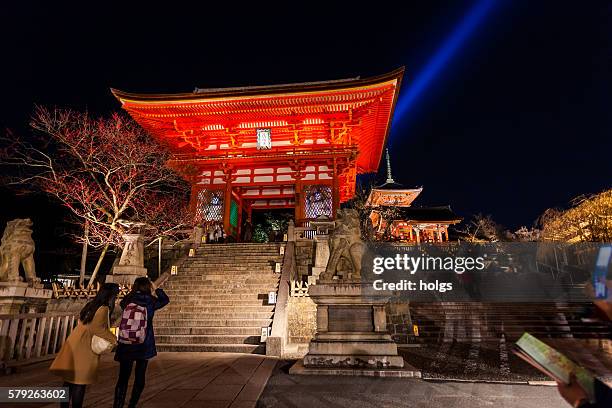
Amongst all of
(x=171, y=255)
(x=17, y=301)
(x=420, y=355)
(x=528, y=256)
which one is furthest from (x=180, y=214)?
(x=528, y=256)

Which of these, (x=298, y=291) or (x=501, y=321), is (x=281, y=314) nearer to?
(x=298, y=291)

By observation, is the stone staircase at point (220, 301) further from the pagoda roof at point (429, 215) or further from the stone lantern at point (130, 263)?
the pagoda roof at point (429, 215)

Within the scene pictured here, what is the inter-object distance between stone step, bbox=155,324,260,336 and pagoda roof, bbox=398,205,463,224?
79.2ft

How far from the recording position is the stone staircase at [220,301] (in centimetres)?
955

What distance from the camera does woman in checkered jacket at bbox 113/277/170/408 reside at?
149 inches

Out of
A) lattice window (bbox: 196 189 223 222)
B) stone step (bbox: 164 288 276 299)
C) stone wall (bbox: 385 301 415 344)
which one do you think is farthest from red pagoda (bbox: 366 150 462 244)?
stone step (bbox: 164 288 276 299)

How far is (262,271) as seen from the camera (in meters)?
13.3

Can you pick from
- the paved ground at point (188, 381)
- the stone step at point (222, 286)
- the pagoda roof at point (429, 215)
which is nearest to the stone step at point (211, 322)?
the stone step at point (222, 286)

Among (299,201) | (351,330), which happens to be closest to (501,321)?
(351,330)

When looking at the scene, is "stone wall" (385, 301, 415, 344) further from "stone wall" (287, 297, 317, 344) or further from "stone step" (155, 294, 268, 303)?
"stone step" (155, 294, 268, 303)

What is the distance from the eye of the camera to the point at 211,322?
10.5 m

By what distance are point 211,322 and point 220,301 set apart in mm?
1132

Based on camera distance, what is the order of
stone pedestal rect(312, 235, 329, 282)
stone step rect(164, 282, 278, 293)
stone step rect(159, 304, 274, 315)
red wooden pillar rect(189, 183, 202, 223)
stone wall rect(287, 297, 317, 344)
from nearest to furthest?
1. stone wall rect(287, 297, 317, 344)
2. stone step rect(159, 304, 274, 315)
3. stone step rect(164, 282, 278, 293)
4. stone pedestal rect(312, 235, 329, 282)
5. red wooden pillar rect(189, 183, 202, 223)

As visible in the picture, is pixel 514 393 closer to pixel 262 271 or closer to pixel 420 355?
pixel 420 355
